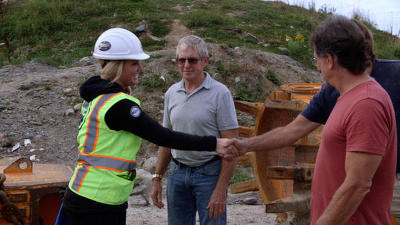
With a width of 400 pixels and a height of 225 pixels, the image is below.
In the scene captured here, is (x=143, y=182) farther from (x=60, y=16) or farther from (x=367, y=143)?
(x=60, y=16)

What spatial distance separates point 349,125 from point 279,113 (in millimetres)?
2907

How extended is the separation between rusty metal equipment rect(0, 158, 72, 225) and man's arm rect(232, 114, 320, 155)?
1.36 meters

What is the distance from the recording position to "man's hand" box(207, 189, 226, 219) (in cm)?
329

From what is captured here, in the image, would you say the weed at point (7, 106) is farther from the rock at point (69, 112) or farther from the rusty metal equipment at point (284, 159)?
the rusty metal equipment at point (284, 159)

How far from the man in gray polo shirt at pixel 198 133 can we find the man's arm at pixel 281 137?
152 millimetres

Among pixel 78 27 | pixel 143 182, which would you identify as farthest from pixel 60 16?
pixel 143 182

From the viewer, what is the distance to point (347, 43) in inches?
88.1

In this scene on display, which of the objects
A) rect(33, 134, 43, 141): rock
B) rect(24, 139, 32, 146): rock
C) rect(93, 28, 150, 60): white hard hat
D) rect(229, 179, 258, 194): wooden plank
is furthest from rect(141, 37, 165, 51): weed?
rect(93, 28, 150, 60): white hard hat

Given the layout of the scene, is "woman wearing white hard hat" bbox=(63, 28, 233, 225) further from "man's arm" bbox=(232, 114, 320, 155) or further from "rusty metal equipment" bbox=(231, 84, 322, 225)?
"rusty metal equipment" bbox=(231, 84, 322, 225)

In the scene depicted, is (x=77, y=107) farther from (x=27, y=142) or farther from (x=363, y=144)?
(x=363, y=144)

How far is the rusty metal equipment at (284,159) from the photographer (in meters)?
3.49

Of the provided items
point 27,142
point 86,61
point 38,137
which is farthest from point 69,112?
point 86,61

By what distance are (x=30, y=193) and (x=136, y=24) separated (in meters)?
11.3

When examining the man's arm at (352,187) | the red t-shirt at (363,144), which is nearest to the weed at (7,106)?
the red t-shirt at (363,144)
